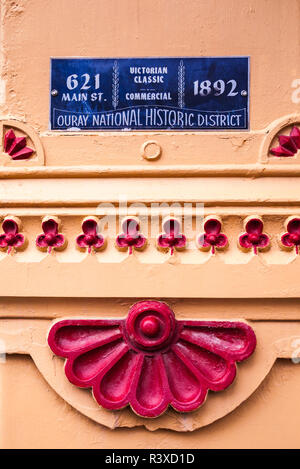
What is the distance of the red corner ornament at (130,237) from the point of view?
1.78m

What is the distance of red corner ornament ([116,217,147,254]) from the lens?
178 centimetres

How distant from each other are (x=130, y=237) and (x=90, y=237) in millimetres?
158

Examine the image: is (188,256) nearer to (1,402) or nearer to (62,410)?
(62,410)

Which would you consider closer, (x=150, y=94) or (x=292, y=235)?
(x=292, y=235)

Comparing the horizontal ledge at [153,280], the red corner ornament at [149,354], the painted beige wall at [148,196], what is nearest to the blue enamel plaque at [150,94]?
the painted beige wall at [148,196]

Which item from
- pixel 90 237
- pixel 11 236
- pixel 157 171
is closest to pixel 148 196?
pixel 157 171

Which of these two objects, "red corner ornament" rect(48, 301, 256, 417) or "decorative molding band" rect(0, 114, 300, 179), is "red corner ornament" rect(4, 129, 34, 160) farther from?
"red corner ornament" rect(48, 301, 256, 417)

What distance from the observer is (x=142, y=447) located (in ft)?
5.75

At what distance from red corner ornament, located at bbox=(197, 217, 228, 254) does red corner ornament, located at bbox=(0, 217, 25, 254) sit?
0.71 meters

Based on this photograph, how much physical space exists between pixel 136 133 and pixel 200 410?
3.67 feet

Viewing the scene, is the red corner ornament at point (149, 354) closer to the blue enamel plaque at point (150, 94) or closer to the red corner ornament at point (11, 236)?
the red corner ornament at point (11, 236)

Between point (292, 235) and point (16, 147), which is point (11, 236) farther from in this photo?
point (292, 235)

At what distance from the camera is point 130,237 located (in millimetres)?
1779
